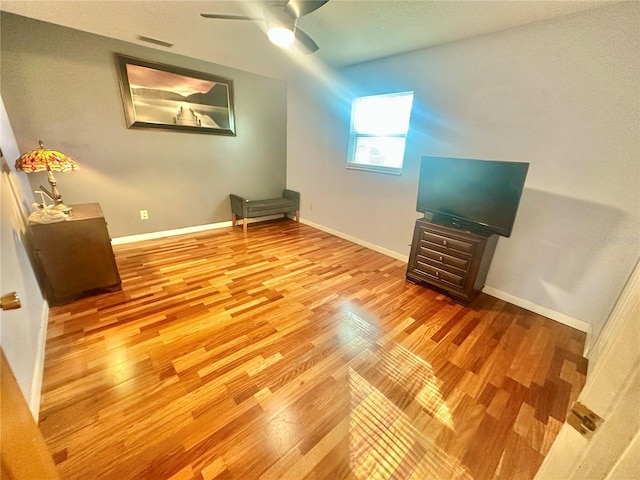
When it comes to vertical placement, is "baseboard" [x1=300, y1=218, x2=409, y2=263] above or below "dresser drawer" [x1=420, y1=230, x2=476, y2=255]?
below

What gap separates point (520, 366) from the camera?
1689 mm

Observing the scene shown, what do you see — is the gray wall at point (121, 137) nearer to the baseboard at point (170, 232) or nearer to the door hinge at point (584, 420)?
the baseboard at point (170, 232)

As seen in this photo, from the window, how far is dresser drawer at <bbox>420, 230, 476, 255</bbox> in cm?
99

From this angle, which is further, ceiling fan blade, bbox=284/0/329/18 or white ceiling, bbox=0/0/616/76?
white ceiling, bbox=0/0/616/76

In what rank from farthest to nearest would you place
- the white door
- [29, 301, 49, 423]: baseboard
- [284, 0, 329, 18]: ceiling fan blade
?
[284, 0, 329, 18]: ceiling fan blade < [29, 301, 49, 423]: baseboard < the white door

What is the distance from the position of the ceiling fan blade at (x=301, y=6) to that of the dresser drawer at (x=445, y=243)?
1908 millimetres

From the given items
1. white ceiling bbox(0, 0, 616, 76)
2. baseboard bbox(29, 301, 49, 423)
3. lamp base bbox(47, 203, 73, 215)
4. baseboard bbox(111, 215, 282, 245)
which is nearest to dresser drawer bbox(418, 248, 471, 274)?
white ceiling bbox(0, 0, 616, 76)

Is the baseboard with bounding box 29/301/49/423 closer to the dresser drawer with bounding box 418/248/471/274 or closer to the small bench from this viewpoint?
the small bench

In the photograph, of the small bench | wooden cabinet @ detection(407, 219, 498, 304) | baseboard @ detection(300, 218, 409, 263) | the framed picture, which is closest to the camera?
wooden cabinet @ detection(407, 219, 498, 304)

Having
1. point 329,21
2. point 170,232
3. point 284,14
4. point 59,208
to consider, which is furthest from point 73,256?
point 329,21

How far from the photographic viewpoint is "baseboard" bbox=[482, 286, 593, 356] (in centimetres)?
202

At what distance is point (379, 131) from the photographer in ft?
10.6

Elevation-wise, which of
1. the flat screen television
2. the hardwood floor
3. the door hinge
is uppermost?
the flat screen television

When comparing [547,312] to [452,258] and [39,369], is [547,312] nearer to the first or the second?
[452,258]
